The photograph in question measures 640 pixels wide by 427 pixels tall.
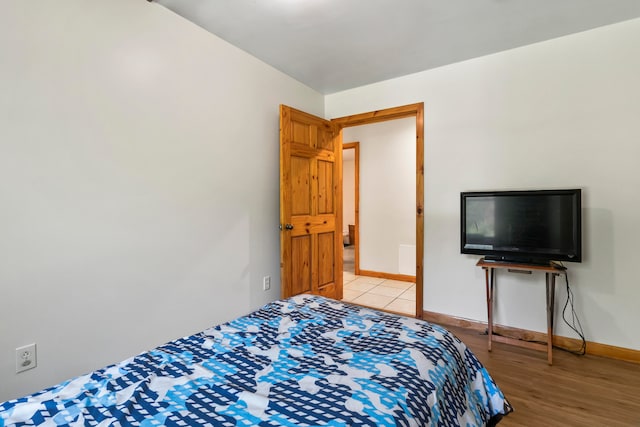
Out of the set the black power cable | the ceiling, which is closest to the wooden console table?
the black power cable

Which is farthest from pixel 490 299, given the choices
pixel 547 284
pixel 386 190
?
pixel 386 190

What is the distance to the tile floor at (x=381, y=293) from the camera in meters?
3.71

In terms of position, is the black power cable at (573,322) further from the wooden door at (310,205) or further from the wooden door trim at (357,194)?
the wooden door trim at (357,194)

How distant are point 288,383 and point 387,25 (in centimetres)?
252

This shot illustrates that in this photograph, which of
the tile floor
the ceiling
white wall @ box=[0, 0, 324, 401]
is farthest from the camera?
the tile floor

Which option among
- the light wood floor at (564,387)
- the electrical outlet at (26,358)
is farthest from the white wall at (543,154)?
the electrical outlet at (26,358)

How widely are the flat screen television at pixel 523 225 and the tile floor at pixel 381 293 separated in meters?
1.22

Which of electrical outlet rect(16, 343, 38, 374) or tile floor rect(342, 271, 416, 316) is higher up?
electrical outlet rect(16, 343, 38, 374)

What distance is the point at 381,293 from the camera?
13.9 feet

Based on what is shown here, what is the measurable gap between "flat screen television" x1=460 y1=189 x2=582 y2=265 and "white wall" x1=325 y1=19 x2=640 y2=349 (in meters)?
0.28

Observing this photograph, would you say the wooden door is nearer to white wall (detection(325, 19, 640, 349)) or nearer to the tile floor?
the tile floor

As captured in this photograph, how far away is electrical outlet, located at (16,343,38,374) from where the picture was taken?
1.64 m

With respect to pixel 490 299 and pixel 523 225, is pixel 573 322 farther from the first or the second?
pixel 523 225

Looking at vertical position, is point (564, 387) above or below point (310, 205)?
below
